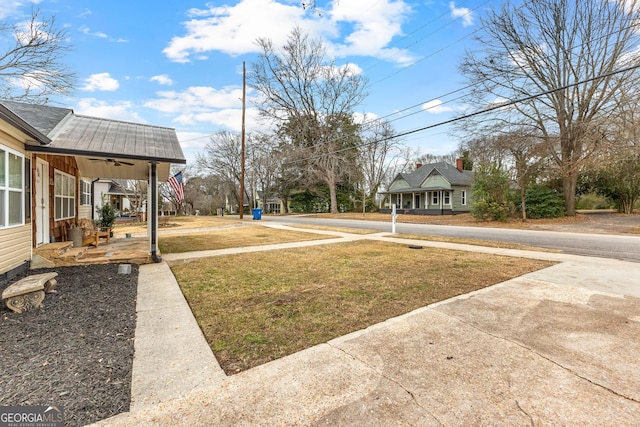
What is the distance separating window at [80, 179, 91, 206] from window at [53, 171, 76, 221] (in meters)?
1.69

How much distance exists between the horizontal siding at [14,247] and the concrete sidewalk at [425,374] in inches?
122

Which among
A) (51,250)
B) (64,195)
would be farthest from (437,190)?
(51,250)

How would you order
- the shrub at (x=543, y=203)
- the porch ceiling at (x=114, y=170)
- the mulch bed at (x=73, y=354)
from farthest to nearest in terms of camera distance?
the shrub at (x=543, y=203) < the porch ceiling at (x=114, y=170) < the mulch bed at (x=73, y=354)

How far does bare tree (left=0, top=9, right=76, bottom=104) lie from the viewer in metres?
14.2

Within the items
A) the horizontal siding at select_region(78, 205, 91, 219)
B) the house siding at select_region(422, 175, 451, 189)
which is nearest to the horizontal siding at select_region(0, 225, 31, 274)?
the horizontal siding at select_region(78, 205, 91, 219)

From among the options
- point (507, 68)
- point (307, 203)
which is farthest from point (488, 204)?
point (307, 203)

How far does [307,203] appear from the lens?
3991 centimetres

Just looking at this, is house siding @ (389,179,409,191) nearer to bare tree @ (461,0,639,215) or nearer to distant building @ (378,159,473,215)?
distant building @ (378,159,473,215)

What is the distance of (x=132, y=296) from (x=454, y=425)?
4.53 m

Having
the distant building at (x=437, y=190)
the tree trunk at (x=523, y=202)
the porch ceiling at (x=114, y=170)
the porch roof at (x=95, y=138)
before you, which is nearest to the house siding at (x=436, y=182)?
the distant building at (x=437, y=190)

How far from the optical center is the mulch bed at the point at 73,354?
2084 mm

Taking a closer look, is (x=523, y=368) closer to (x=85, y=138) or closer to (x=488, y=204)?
(x=85, y=138)

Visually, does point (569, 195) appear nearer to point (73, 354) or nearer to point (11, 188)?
point (73, 354)

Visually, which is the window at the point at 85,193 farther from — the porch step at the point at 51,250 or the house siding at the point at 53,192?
the porch step at the point at 51,250
